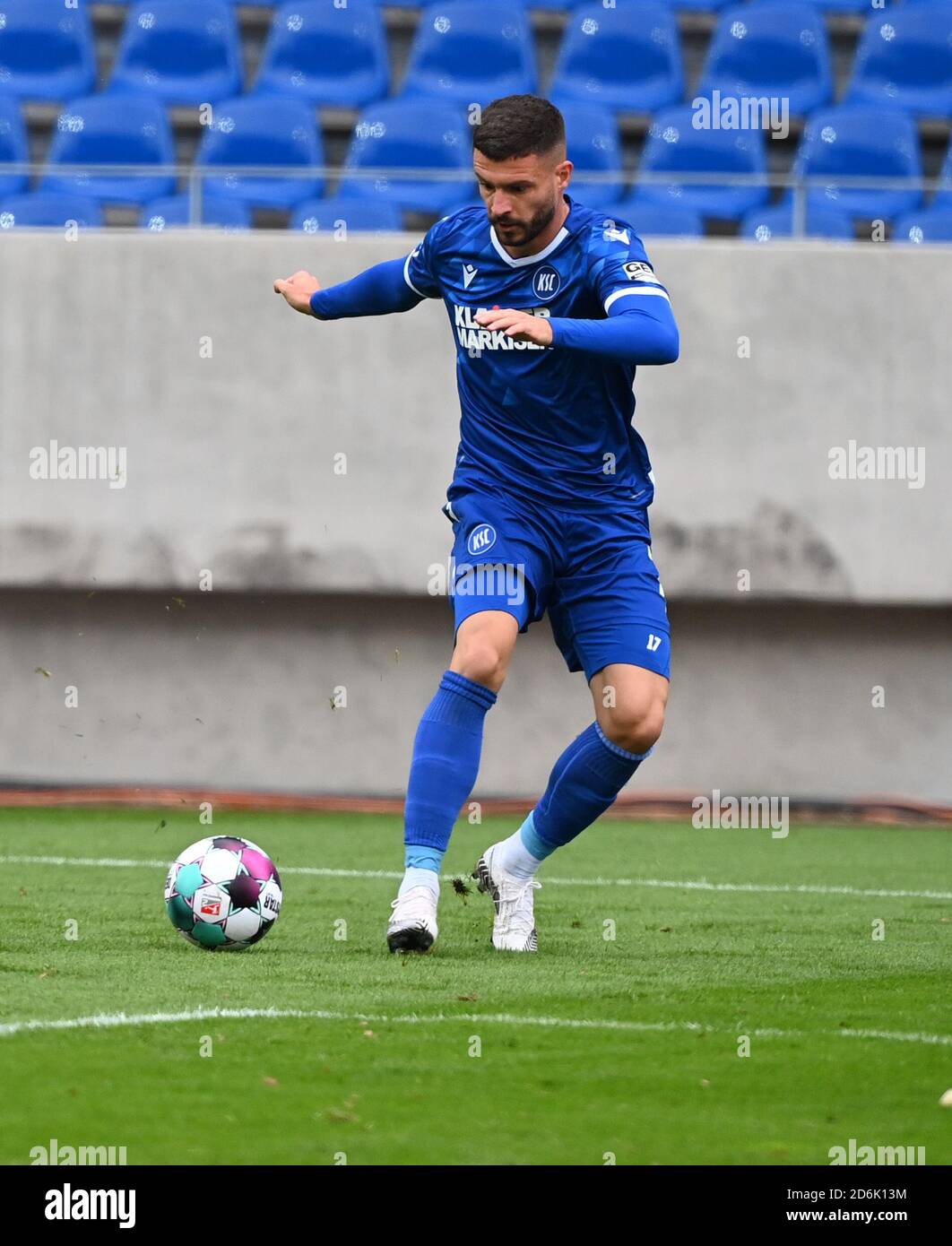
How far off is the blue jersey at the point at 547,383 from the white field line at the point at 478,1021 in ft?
5.68

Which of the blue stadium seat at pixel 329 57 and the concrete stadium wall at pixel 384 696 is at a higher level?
the blue stadium seat at pixel 329 57

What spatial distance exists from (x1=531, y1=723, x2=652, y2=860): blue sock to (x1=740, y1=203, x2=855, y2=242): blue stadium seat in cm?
634

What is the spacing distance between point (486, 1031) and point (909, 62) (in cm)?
1115

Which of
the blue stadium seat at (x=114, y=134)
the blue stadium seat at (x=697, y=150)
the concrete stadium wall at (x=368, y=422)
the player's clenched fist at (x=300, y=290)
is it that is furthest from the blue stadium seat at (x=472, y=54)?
the player's clenched fist at (x=300, y=290)

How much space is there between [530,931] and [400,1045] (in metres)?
1.65

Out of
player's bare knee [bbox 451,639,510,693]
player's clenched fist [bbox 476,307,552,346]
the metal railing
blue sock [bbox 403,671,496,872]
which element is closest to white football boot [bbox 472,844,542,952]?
blue sock [bbox 403,671,496,872]

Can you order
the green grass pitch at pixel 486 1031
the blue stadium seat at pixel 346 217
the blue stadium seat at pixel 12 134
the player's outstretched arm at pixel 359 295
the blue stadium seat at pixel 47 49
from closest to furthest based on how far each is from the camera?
the green grass pitch at pixel 486 1031, the player's outstretched arm at pixel 359 295, the blue stadium seat at pixel 346 217, the blue stadium seat at pixel 12 134, the blue stadium seat at pixel 47 49

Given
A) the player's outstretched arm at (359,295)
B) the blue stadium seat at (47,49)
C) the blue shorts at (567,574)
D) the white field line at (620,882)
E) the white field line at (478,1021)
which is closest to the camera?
the white field line at (478,1021)

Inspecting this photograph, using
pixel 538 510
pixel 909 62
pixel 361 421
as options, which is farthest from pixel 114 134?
pixel 538 510

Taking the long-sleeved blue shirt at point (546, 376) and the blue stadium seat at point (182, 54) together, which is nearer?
the long-sleeved blue shirt at point (546, 376)

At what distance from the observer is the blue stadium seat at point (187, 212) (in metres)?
10.9

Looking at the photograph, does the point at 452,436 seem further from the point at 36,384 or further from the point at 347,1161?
the point at 347,1161

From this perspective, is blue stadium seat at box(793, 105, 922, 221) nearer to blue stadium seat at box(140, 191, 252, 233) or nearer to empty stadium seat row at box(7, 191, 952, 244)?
empty stadium seat row at box(7, 191, 952, 244)

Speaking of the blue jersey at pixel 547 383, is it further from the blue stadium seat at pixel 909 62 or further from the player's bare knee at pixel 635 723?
the blue stadium seat at pixel 909 62
